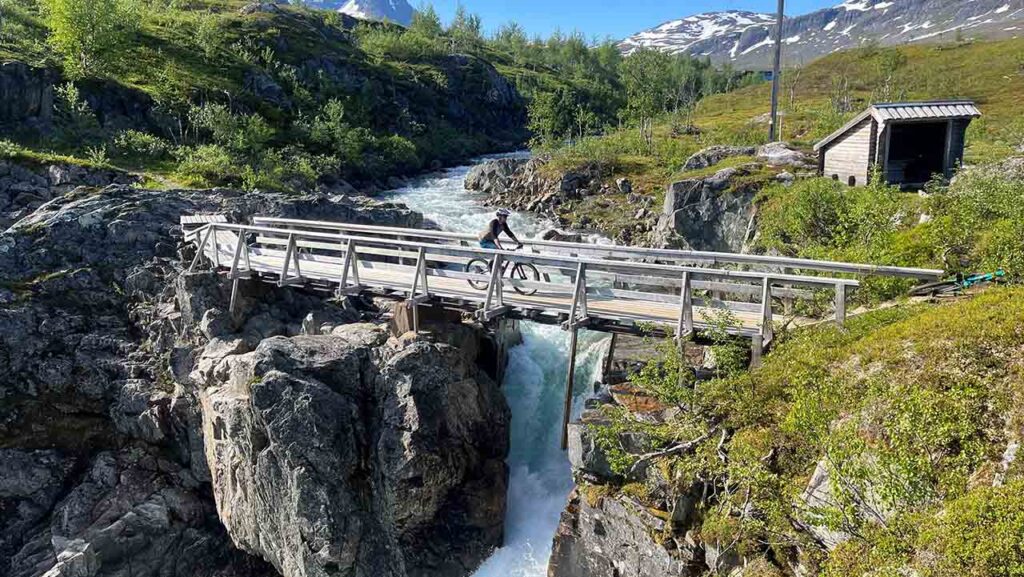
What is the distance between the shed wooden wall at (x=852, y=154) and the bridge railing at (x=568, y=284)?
14834 mm

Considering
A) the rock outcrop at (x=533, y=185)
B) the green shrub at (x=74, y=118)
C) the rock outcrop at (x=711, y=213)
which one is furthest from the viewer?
the rock outcrop at (x=533, y=185)

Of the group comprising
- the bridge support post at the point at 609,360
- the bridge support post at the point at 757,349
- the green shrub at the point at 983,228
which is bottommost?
the bridge support post at the point at 609,360

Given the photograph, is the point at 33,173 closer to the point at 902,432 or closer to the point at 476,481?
the point at 476,481

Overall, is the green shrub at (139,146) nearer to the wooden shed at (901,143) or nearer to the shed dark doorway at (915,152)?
the wooden shed at (901,143)

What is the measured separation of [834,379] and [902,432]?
226 centimetres

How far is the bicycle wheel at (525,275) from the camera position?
16.5 m

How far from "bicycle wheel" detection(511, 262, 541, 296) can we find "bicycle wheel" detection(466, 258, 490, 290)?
0.93m

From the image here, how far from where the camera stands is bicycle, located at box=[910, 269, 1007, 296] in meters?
12.1

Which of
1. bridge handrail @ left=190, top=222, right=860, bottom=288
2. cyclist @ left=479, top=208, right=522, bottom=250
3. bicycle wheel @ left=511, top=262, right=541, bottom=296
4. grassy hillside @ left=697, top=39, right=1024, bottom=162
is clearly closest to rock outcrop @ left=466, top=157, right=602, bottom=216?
grassy hillside @ left=697, top=39, right=1024, bottom=162

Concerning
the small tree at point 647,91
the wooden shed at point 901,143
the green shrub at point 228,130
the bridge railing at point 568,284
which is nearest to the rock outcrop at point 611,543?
the bridge railing at point 568,284

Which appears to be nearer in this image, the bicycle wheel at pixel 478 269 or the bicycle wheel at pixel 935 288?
the bicycle wheel at pixel 935 288

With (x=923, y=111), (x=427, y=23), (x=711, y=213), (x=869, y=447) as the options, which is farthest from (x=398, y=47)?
(x=869, y=447)

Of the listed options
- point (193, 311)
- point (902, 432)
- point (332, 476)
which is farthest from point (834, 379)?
point (193, 311)

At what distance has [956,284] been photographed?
496 inches
